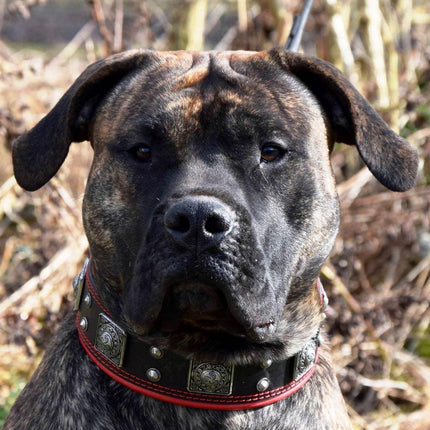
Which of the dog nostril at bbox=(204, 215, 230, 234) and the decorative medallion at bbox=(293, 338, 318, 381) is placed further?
the decorative medallion at bbox=(293, 338, 318, 381)

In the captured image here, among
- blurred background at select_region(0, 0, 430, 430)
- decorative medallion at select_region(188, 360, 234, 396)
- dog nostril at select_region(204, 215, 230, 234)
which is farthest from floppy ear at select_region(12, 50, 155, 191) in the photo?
blurred background at select_region(0, 0, 430, 430)

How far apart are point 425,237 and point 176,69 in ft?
10.4

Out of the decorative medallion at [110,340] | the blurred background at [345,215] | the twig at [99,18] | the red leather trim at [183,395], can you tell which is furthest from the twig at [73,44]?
the red leather trim at [183,395]

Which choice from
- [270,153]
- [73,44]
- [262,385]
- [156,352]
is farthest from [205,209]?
[73,44]

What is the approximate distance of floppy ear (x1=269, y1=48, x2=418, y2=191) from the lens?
9.78ft

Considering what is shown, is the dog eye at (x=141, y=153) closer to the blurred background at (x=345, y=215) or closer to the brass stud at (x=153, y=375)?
the brass stud at (x=153, y=375)

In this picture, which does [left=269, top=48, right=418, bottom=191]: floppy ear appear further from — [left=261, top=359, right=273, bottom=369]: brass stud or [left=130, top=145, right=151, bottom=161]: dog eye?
[left=261, top=359, right=273, bottom=369]: brass stud

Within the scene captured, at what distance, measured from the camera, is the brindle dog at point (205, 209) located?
2.56m

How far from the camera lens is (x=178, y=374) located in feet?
9.01

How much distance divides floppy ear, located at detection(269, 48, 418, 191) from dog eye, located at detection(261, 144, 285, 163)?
0.34 m

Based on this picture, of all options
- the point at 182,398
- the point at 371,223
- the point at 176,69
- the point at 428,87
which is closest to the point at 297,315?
the point at 182,398

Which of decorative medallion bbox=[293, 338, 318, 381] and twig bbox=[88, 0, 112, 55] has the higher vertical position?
decorative medallion bbox=[293, 338, 318, 381]

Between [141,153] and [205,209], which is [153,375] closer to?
[205,209]

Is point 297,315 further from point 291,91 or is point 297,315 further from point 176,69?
point 176,69
